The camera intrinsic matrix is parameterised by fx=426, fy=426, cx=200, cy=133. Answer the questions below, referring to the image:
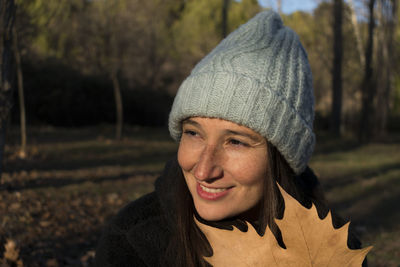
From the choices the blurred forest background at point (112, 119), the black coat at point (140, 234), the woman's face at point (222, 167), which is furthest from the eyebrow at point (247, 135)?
the blurred forest background at point (112, 119)

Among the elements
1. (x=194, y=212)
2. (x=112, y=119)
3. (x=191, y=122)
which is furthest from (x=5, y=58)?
(x=112, y=119)

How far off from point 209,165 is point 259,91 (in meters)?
0.39

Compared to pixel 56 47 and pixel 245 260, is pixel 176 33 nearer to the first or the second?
pixel 56 47

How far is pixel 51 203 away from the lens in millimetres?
5539

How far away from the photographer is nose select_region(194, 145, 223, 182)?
1.67 m

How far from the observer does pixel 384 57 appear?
774 inches

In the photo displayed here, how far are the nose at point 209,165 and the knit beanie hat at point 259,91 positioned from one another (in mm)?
159

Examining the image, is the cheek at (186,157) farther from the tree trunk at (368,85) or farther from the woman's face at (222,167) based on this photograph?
the tree trunk at (368,85)

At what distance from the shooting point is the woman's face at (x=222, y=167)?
171cm

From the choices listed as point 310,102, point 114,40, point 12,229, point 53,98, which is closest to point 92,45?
point 53,98

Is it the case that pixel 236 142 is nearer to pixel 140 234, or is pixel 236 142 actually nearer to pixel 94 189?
pixel 140 234

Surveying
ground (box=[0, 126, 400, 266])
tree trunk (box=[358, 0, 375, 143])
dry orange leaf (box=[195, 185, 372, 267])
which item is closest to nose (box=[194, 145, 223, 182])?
dry orange leaf (box=[195, 185, 372, 267])

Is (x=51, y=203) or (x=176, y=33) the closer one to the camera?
(x=51, y=203)

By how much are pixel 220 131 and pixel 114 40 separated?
496 inches
